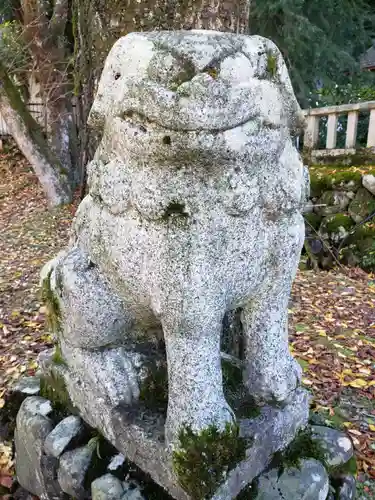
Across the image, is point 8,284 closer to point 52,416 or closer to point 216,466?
point 52,416

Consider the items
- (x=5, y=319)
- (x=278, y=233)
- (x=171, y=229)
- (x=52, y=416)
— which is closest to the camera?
(x=171, y=229)

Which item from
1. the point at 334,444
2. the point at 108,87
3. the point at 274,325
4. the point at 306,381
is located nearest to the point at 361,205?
the point at 306,381

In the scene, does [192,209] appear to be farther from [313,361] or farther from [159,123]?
[313,361]

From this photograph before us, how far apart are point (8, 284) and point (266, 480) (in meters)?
3.34

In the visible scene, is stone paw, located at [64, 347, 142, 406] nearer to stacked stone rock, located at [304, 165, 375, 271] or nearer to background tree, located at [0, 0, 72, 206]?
stacked stone rock, located at [304, 165, 375, 271]

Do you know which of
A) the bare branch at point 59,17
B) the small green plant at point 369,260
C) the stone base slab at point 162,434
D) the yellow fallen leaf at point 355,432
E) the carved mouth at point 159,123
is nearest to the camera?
the carved mouth at point 159,123

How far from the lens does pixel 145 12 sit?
6.52 feet

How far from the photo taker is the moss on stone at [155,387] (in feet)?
5.41

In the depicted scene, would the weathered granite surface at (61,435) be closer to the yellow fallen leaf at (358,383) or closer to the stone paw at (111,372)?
the stone paw at (111,372)

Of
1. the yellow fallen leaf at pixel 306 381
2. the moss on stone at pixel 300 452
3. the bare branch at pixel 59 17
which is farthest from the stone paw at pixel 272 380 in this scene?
the bare branch at pixel 59 17

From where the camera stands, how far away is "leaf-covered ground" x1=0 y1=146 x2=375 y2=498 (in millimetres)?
2387

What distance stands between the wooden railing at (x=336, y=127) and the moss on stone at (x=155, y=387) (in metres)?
5.05

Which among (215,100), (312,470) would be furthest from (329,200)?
(215,100)

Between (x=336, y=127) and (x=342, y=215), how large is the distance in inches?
57.8
